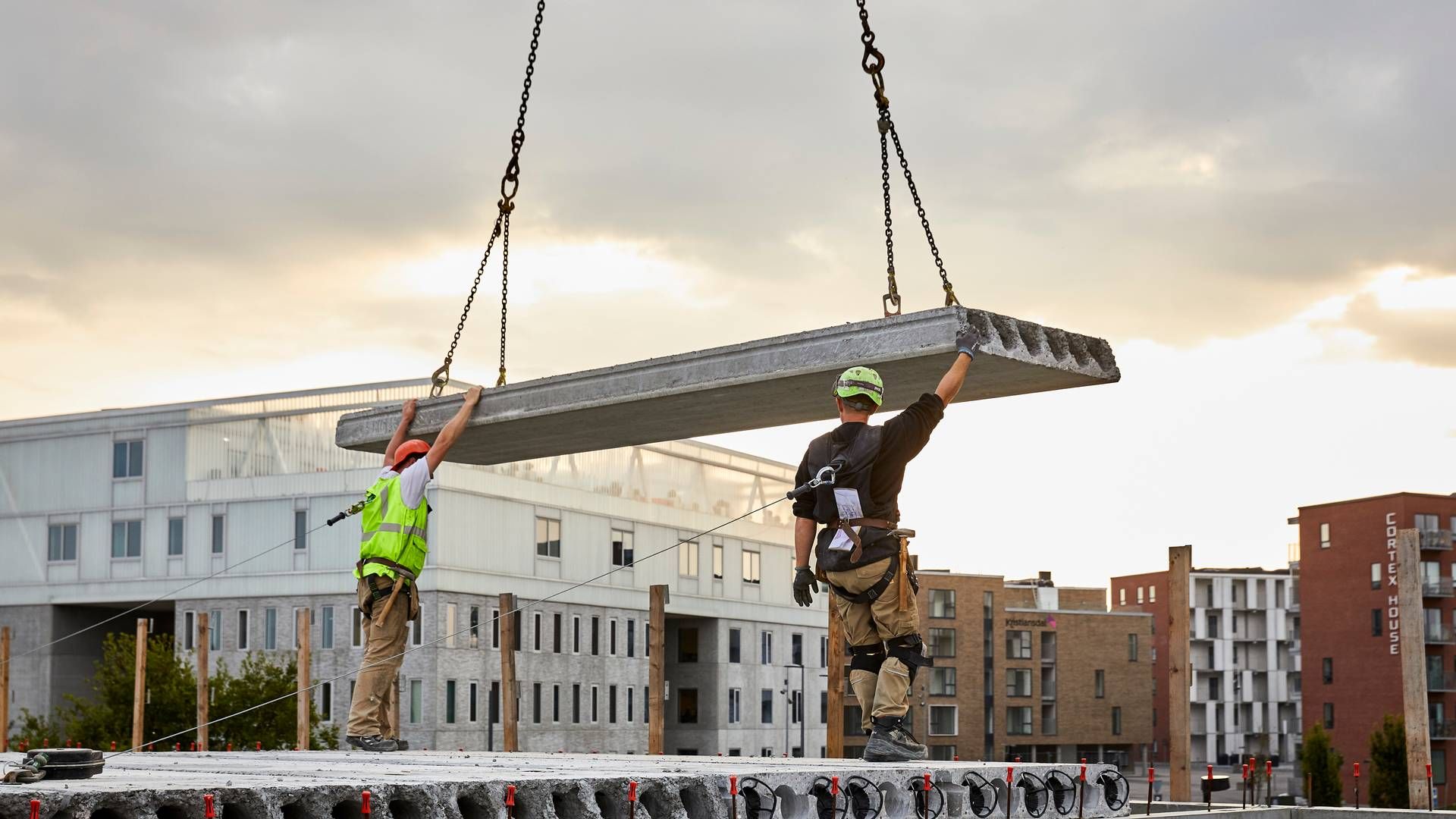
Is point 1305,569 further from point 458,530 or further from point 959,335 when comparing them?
point 959,335

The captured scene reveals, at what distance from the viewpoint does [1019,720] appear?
411ft

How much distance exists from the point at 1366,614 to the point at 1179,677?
86.8 m

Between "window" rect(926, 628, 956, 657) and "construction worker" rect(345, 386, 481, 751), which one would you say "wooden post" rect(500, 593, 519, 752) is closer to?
"construction worker" rect(345, 386, 481, 751)

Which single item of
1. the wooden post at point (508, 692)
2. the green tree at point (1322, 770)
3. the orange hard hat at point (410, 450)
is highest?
the orange hard hat at point (410, 450)

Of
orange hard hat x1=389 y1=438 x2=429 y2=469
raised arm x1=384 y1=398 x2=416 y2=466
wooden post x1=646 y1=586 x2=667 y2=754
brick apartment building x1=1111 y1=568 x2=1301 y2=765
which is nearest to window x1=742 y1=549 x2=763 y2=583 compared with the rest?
wooden post x1=646 y1=586 x2=667 y2=754

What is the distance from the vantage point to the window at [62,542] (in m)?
71.9

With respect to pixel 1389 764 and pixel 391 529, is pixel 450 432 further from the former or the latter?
pixel 1389 764

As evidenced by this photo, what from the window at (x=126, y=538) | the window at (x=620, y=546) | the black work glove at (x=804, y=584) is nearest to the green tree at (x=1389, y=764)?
the window at (x=620, y=546)

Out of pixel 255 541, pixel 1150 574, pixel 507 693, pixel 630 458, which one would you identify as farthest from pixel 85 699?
pixel 1150 574

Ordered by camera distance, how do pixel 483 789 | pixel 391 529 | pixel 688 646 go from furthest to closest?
pixel 688 646, pixel 391 529, pixel 483 789

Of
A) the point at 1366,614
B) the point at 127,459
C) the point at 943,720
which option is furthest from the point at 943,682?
the point at 127,459

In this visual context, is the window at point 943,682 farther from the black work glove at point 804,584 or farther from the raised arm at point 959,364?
the black work glove at point 804,584

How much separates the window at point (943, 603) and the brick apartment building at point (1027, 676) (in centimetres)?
8

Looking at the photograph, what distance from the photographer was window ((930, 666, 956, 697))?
387ft
